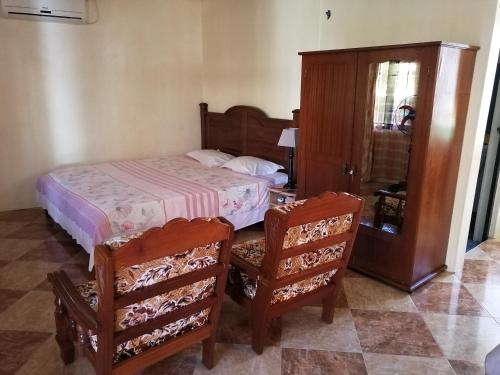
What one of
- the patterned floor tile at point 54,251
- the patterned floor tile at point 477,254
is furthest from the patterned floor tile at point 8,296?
the patterned floor tile at point 477,254

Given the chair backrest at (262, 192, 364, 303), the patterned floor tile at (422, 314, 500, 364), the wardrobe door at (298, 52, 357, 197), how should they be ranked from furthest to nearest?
1. the wardrobe door at (298, 52, 357, 197)
2. the patterned floor tile at (422, 314, 500, 364)
3. the chair backrest at (262, 192, 364, 303)

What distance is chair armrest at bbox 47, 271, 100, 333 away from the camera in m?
1.48

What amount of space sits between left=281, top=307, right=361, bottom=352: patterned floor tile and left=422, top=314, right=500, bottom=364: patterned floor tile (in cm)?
49

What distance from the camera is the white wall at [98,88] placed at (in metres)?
4.21

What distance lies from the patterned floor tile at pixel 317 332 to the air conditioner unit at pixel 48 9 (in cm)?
395

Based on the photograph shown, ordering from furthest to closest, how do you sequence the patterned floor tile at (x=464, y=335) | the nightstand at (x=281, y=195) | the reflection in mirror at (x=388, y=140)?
the nightstand at (x=281, y=195) < the reflection in mirror at (x=388, y=140) < the patterned floor tile at (x=464, y=335)

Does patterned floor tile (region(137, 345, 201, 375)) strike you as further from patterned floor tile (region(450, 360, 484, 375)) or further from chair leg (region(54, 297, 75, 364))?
patterned floor tile (region(450, 360, 484, 375))

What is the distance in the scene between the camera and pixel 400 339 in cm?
221

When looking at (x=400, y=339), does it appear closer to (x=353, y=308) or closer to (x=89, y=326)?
(x=353, y=308)

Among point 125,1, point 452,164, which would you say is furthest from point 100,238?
point 125,1

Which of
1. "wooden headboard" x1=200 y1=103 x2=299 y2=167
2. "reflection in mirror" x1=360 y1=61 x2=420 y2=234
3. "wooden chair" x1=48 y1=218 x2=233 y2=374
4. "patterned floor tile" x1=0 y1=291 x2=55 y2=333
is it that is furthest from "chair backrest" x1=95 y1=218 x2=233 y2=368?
"wooden headboard" x1=200 y1=103 x2=299 y2=167

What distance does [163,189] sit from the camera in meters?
3.39

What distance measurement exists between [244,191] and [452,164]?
5.74 feet

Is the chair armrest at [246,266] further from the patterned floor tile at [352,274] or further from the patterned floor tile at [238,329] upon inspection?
the patterned floor tile at [352,274]
